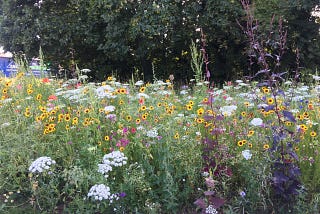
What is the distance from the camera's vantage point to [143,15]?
8125mm

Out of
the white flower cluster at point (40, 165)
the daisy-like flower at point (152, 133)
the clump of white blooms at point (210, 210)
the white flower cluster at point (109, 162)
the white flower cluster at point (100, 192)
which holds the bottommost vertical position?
the clump of white blooms at point (210, 210)

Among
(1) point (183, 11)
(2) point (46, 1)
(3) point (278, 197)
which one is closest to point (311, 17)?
(1) point (183, 11)

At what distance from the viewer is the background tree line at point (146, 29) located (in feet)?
26.7

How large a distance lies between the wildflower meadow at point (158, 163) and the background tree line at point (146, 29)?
16.2ft

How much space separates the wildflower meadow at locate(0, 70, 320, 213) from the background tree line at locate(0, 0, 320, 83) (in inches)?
194

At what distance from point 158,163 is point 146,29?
5.45m

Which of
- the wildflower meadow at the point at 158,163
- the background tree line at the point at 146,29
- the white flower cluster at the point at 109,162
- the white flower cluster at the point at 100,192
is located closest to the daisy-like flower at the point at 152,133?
the wildflower meadow at the point at 158,163

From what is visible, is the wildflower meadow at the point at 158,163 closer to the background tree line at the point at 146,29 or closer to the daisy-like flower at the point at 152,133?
the daisy-like flower at the point at 152,133

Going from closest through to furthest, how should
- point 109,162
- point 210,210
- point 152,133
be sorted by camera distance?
point 210,210 → point 109,162 → point 152,133

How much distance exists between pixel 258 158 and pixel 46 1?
8130mm

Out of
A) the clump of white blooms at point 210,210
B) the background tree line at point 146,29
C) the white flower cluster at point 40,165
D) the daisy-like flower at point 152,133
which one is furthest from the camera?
the background tree line at point 146,29

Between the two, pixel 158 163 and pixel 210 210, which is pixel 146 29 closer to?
pixel 158 163

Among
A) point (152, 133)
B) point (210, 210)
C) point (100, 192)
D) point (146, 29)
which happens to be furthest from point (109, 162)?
point (146, 29)

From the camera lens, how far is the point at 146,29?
802 cm
